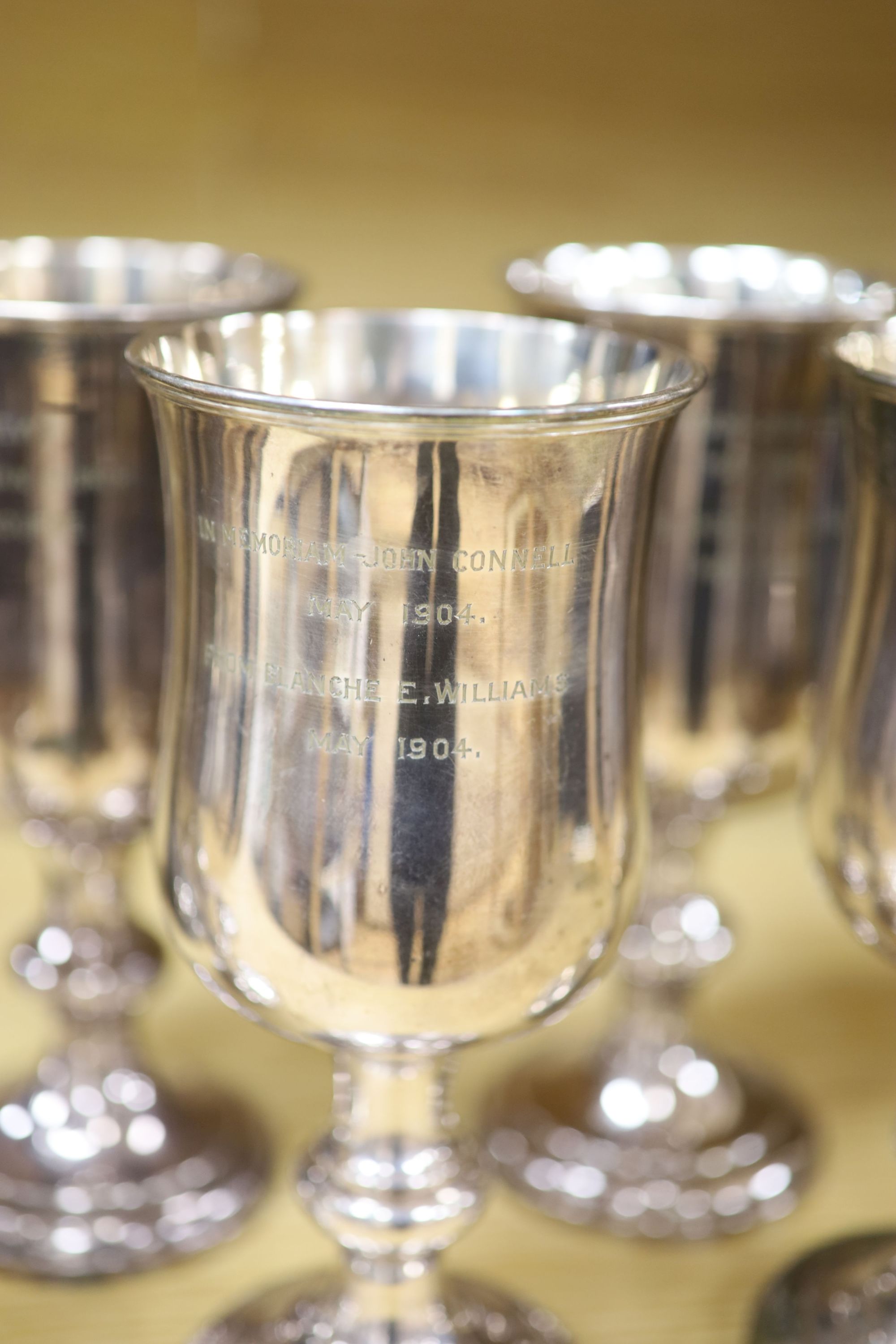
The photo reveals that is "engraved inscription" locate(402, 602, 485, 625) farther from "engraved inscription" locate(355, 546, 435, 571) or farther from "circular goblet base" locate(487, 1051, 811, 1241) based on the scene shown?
"circular goblet base" locate(487, 1051, 811, 1241)

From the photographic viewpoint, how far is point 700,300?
79cm

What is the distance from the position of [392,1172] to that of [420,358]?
0.29m

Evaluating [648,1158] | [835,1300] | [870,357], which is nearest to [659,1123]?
[648,1158]

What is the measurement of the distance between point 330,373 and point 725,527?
0.17 m

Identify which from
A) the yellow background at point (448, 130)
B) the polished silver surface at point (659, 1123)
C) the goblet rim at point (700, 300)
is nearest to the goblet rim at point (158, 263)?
the goblet rim at point (700, 300)

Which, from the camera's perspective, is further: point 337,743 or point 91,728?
point 91,728

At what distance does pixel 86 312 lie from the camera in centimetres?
57

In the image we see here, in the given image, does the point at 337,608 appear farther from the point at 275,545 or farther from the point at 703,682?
the point at 703,682

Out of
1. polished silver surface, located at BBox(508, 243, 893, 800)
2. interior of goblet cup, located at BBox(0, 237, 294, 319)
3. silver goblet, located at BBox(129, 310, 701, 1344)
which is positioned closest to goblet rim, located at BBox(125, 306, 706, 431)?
silver goblet, located at BBox(129, 310, 701, 1344)

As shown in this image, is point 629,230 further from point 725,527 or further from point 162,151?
point 725,527

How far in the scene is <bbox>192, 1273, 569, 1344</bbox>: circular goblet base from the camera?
23.1 inches

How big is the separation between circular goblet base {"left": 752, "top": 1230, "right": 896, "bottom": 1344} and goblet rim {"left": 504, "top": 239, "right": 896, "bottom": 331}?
14.5 inches

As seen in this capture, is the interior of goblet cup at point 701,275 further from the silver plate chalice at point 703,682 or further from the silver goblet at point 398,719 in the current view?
the silver goblet at point 398,719

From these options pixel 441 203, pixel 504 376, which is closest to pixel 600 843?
pixel 504 376
